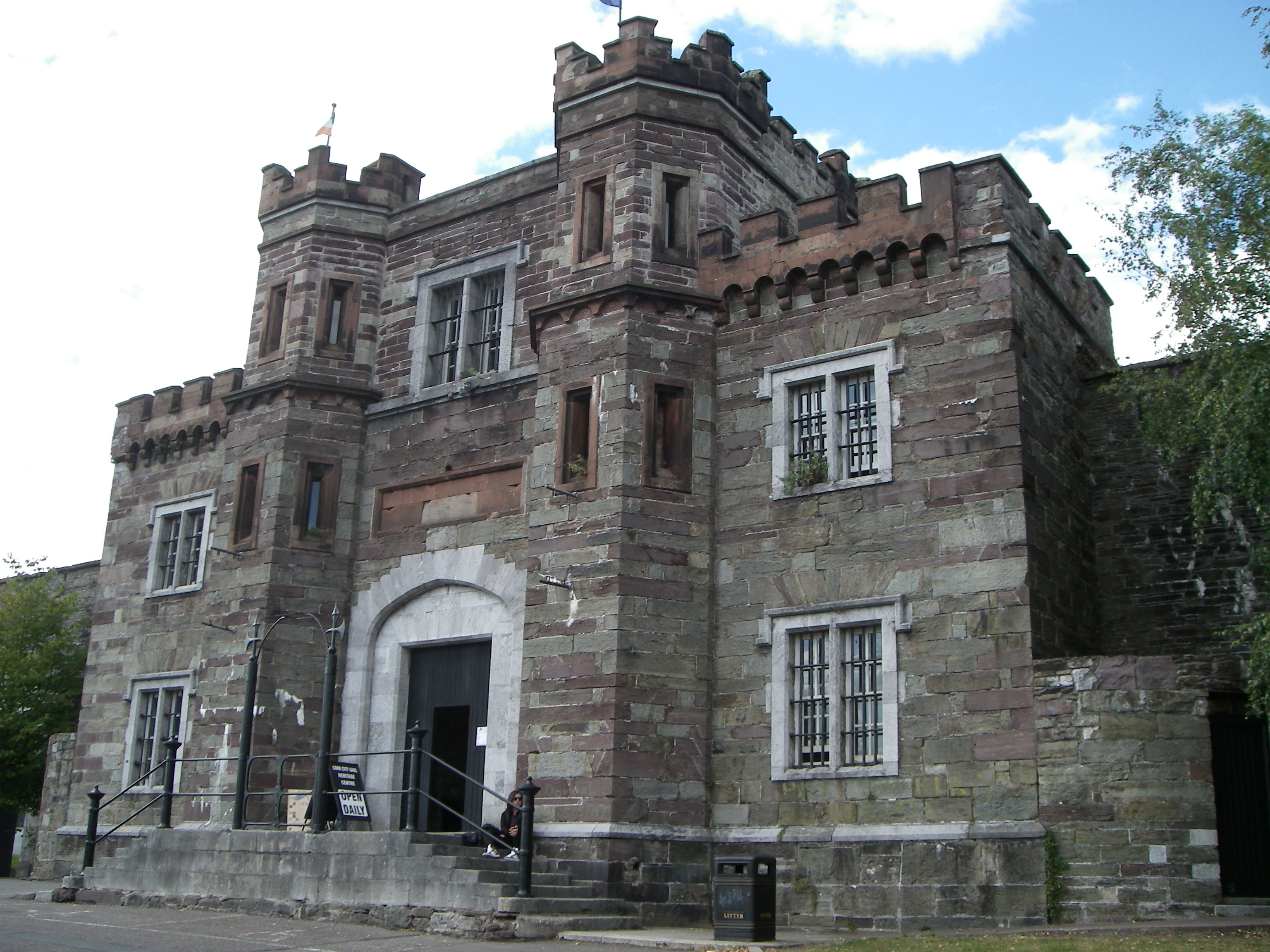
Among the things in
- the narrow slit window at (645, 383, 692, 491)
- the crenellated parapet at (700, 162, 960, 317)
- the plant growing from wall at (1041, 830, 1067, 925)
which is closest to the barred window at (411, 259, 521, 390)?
the narrow slit window at (645, 383, 692, 491)

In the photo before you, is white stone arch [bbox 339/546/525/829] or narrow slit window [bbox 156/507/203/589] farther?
narrow slit window [bbox 156/507/203/589]

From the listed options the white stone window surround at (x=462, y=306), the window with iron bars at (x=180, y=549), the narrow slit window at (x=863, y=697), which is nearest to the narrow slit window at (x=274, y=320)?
the white stone window surround at (x=462, y=306)

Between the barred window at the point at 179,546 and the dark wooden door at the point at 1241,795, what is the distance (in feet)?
50.4

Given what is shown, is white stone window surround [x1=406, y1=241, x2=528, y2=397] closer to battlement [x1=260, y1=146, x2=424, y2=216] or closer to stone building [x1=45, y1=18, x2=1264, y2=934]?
stone building [x1=45, y1=18, x2=1264, y2=934]

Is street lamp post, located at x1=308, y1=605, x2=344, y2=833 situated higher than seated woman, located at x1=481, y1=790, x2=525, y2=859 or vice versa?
street lamp post, located at x1=308, y1=605, x2=344, y2=833

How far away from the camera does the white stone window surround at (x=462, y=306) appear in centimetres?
1908

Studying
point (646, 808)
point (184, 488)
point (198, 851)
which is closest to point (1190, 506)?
point (646, 808)

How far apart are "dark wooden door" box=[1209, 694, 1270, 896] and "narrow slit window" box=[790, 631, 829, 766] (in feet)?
13.4

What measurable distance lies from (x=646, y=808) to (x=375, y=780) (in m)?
5.10

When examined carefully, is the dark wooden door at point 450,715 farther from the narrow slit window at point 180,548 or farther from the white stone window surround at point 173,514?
the narrow slit window at point 180,548

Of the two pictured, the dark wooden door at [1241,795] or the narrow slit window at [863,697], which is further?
the narrow slit window at [863,697]

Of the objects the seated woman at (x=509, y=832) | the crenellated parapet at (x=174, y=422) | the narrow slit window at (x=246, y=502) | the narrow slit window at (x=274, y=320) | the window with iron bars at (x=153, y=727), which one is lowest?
the seated woman at (x=509, y=832)

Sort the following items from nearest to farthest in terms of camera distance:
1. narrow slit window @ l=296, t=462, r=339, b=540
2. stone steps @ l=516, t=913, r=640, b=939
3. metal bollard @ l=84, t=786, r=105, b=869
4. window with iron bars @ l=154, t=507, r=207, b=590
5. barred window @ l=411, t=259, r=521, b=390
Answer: stone steps @ l=516, t=913, r=640, b=939
metal bollard @ l=84, t=786, r=105, b=869
barred window @ l=411, t=259, r=521, b=390
narrow slit window @ l=296, t=462, r=339, b=540
window with iron bars @ l=154, t=507, r=207, b=590

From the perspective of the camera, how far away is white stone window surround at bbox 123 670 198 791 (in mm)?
20578
